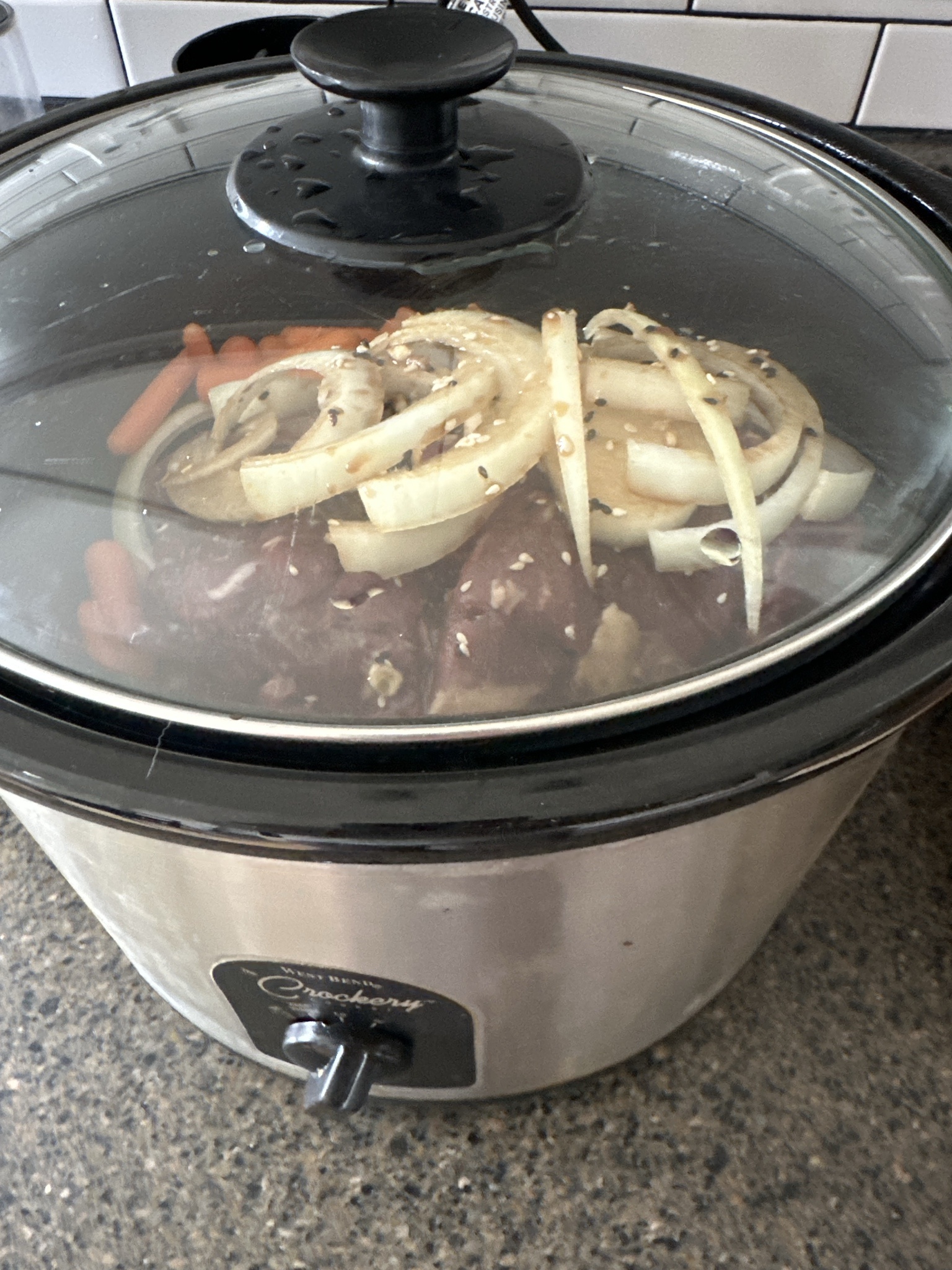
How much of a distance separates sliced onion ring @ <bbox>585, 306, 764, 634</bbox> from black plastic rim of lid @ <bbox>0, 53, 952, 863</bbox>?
0.21 ft

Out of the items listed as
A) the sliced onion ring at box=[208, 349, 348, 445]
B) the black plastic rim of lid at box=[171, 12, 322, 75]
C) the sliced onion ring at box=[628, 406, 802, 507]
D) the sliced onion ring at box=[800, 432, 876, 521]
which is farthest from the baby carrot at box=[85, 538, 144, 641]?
the black plastic rim of lid at box=[171, 12, 322, 75]

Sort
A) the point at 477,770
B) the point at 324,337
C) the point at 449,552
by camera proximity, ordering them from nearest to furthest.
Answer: the point at 477,770
the point at 449,552
the point at 324,337

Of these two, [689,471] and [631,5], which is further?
[631,5]

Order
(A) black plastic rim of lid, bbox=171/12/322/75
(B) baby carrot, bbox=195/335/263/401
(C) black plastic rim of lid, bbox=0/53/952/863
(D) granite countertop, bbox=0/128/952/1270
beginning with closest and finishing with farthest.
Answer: (C) black plastic rim of lid, bbox=0/53/952/863 < (B) baby carrot, bbox=195/335/263/401 < (D) granite countertop, bbox=0/128/952/1270 < (A) black plastic rim of lid, bbox=171/12/322/75

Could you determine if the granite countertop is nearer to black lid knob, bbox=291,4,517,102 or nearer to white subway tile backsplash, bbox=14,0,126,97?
black lid knob, bbox=291,4,517,102

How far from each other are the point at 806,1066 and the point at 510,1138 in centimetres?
30

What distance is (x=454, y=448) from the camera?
696 millimetres

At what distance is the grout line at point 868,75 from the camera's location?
1.51 metres

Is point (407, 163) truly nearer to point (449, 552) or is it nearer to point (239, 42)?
point (449, 552)

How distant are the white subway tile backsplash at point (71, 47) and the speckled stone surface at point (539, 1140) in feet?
4.38

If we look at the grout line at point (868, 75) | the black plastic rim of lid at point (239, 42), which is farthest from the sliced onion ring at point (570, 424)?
the grout line at point (868, 75)

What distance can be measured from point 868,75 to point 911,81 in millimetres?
66

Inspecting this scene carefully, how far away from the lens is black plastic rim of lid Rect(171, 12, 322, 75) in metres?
1.36

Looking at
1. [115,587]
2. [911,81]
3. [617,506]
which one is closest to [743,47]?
[911,81]
